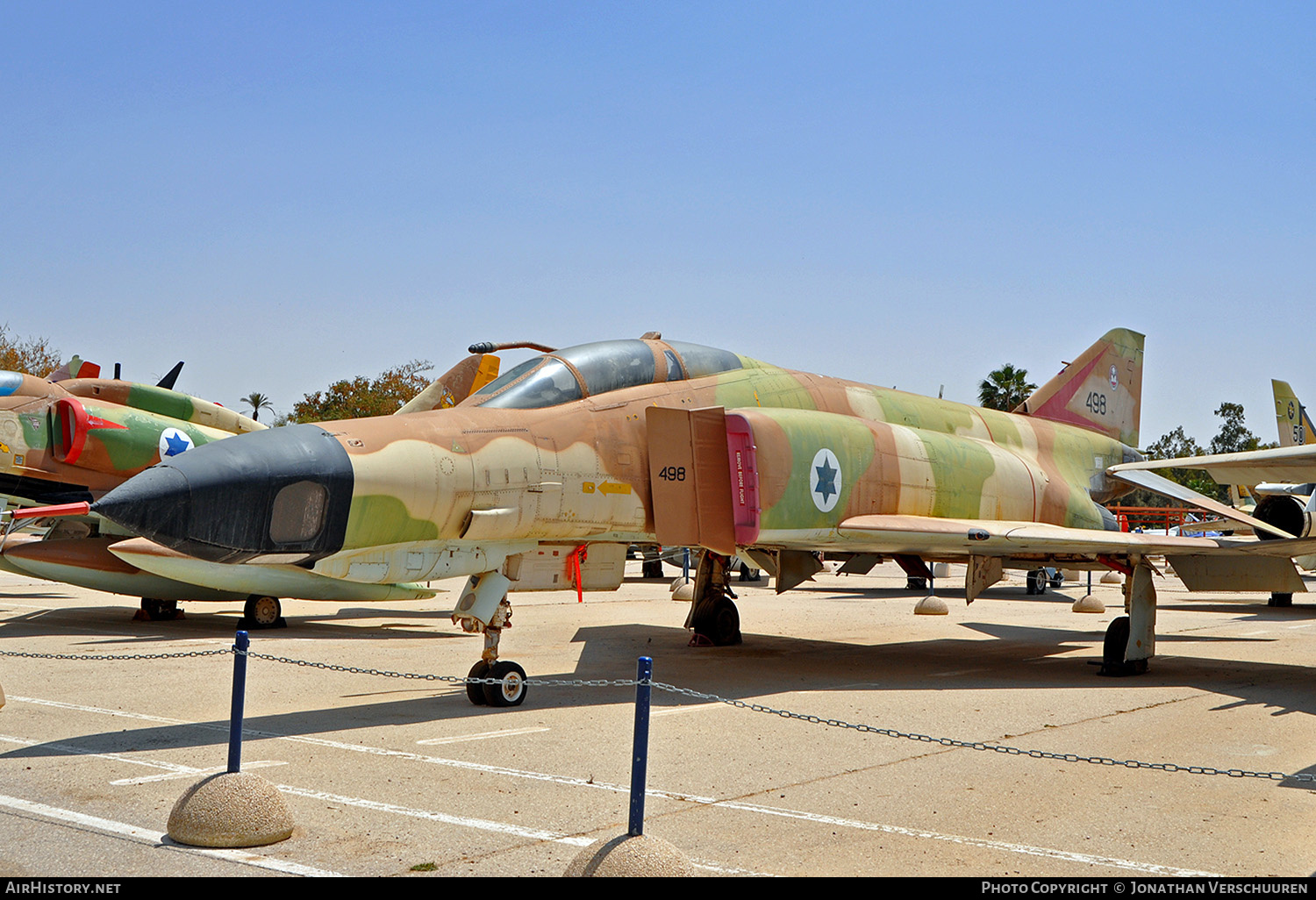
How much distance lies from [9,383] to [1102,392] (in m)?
17.4

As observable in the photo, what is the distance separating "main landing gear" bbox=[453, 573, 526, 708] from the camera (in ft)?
29.1

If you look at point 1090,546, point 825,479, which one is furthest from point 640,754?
point 1090,546

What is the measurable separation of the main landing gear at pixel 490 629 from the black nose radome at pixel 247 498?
59.4 inches

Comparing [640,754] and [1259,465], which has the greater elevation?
[1259,465]

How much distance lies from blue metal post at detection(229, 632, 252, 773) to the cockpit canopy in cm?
390

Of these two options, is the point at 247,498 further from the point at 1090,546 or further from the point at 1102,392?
the point at 1102,392

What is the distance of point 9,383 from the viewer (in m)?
17.6

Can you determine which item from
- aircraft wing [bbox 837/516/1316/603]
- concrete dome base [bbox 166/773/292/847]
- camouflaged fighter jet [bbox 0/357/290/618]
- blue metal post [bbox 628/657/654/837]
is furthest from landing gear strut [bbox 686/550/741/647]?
blue metal post [bbox 628/657/654/837]

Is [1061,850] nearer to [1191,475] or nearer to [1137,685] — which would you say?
[1137,685]

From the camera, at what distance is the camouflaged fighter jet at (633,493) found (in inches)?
296

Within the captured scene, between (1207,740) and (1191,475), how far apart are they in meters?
76.0

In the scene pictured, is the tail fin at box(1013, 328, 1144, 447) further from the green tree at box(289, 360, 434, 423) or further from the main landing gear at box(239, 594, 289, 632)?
the green tree at box(289, 360, 434, 423)

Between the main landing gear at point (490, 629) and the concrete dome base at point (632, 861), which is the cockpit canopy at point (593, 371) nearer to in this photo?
the main landing gear at point (490, 629)

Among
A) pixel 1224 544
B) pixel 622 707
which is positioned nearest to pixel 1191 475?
pixel 1224 544
